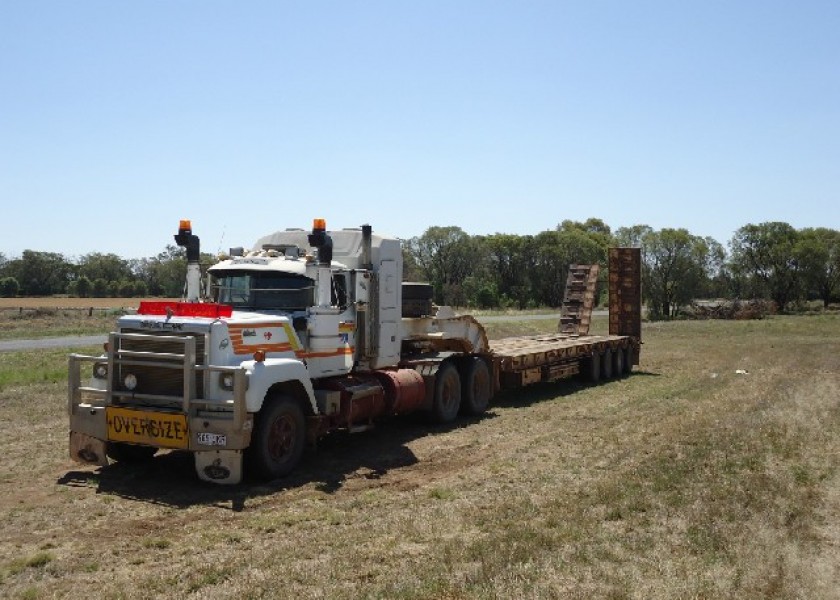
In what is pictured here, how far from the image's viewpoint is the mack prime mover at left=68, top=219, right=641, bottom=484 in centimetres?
902

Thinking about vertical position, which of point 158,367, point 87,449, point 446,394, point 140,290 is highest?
point 140,290

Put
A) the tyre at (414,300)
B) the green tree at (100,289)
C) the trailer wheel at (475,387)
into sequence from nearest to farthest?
the tyre at (414,300) < the trailer wheel at (475,387) < the green tree at (100,289)

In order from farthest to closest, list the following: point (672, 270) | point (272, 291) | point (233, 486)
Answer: point (672, 270) < point (272, 291) < point (233, 486)

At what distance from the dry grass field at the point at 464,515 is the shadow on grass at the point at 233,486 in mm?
44

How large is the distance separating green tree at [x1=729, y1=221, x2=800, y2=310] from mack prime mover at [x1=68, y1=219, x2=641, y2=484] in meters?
61.0

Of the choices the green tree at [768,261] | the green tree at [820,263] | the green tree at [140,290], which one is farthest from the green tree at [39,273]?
the green tree at [820,263]

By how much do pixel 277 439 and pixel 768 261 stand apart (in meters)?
67.6

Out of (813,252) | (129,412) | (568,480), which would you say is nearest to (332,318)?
(129,412)

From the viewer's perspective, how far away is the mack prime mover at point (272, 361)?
29.6 feet

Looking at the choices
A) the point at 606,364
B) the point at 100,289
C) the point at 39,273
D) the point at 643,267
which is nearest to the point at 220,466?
the point at 606,364

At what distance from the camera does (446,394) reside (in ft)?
46.5

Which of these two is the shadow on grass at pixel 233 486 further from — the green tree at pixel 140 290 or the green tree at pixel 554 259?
the green tree at pixel 140 290

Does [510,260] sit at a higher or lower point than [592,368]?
higher

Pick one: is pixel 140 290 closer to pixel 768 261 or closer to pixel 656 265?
pixel 656 265
